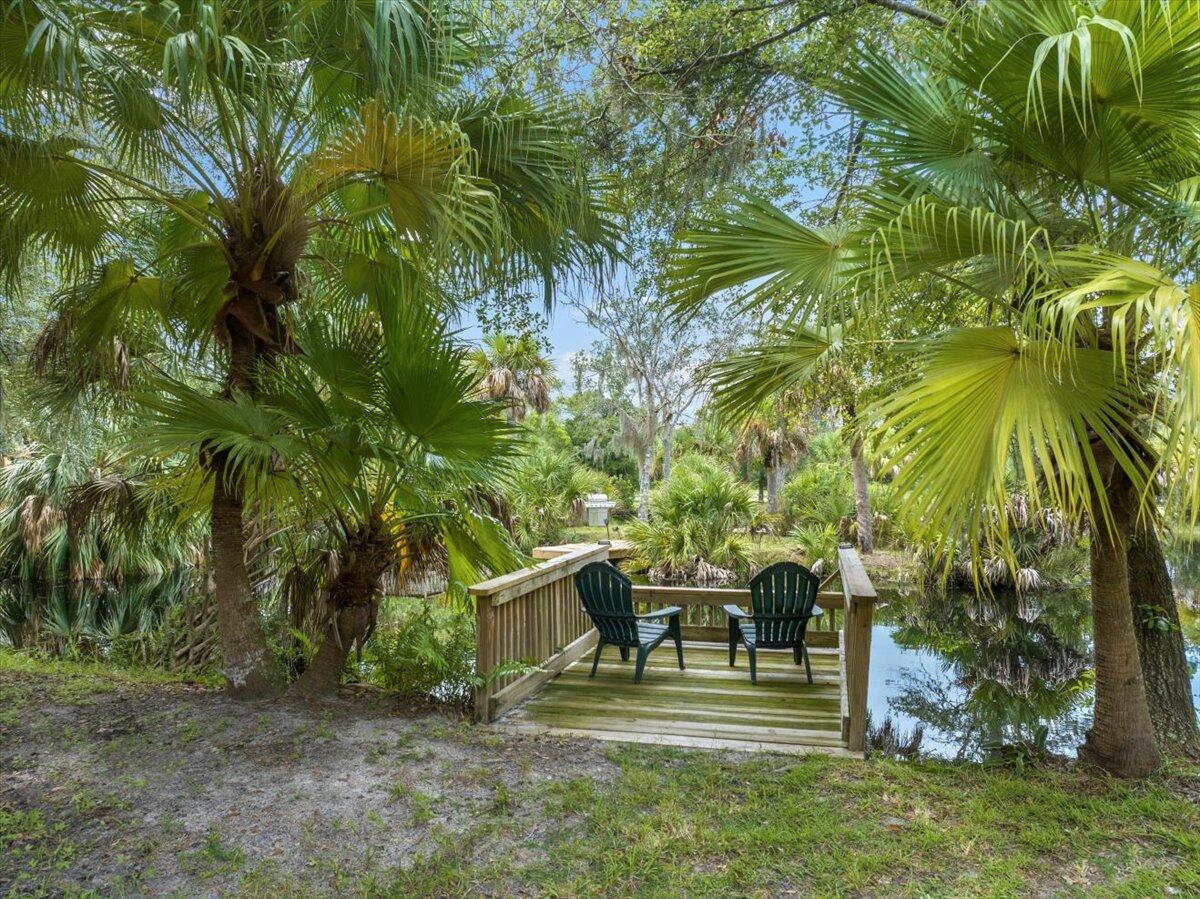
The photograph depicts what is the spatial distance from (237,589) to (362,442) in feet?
5.09

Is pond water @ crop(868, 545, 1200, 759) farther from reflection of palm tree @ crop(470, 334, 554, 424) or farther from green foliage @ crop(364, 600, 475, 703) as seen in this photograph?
reflection of palm tree @ crop(470, 334, 554, 424)

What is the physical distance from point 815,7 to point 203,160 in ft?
13.8

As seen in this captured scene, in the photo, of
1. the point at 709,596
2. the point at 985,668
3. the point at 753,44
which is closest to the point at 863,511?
the point at 985,668

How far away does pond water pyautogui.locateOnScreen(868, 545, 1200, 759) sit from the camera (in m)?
5.84

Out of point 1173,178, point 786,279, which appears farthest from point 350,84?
point 1173,178

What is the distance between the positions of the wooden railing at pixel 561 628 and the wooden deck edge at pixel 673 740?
0.14m

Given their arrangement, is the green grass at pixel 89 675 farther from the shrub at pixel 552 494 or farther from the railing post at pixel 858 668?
the shrub at pixel 552 494

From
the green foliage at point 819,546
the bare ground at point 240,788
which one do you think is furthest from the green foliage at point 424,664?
the green foliage at point 819,546

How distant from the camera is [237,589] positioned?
4836mm

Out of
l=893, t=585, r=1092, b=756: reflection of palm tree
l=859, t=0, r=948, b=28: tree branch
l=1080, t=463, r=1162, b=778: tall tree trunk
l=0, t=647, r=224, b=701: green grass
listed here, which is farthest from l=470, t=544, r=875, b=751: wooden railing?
l=859, t=0, r=948, b=28: tree branch

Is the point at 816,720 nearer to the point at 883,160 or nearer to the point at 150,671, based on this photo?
the point at 883,160

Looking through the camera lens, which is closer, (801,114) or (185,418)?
(185,418)

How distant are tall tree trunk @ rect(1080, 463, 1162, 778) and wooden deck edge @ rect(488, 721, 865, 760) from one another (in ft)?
4.31

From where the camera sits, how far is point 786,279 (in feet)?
12.3
